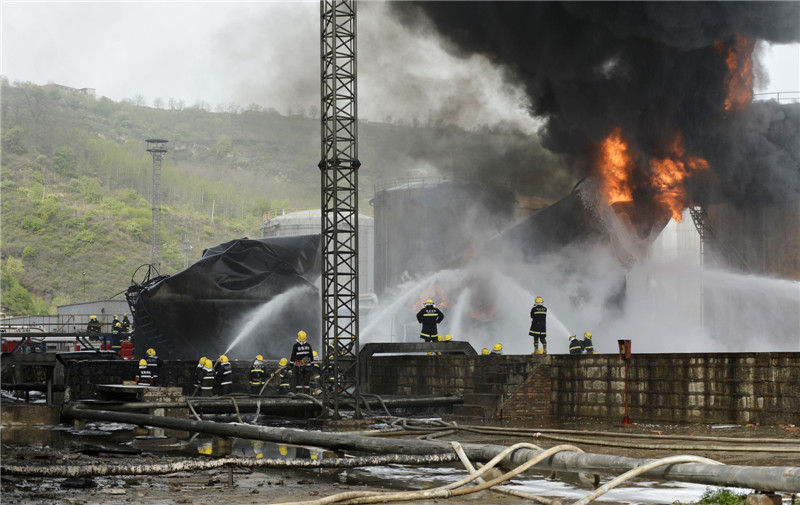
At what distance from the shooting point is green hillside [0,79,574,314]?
64.8m

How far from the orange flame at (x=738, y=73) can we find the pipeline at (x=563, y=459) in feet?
96.7

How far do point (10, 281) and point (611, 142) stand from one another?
7040 cm

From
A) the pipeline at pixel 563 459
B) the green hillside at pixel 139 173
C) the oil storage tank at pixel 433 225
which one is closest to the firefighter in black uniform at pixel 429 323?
the pipeline at pixel 563 459

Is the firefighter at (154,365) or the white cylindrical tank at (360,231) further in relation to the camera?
the white cylindrical tank at (360,231)

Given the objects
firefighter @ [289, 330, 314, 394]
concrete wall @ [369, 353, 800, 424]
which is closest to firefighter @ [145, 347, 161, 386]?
firefighter @ [289, 330, 314, 394]

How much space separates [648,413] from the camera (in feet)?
50.5

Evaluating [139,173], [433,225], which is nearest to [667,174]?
[433,225]

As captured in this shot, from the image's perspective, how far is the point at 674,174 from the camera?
35875 mm

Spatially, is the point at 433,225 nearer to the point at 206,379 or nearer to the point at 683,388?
the point at 206,379

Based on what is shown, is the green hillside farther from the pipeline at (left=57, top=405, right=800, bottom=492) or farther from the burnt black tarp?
the pipeline at (left=57, top=405, right=800, bottom=492)

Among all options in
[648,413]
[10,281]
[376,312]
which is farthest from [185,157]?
[648,413]

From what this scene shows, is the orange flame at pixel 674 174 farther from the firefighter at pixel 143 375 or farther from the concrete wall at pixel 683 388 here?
the firefighter at pixel 143 375

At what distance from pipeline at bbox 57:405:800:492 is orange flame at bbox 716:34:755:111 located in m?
29.5

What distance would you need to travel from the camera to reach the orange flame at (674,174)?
3584 cm
